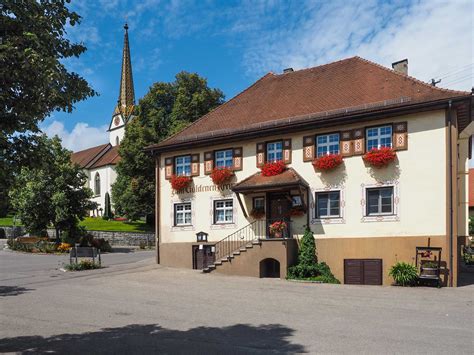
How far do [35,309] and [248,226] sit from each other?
11209 mm

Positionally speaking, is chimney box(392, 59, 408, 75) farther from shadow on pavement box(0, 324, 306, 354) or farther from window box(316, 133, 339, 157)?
shadow on pavement box(0, 324, 306, 354)

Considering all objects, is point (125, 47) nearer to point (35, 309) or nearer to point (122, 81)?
point (122, 81)

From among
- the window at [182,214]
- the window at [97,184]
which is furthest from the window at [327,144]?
the window at [97,184]

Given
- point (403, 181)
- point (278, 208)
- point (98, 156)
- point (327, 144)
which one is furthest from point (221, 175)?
point (98, 156)

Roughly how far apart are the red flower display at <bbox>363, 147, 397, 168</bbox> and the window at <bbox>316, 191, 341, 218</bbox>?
6.37ft

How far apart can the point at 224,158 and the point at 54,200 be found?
15159mm

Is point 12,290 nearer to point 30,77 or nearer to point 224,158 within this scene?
point 224,158

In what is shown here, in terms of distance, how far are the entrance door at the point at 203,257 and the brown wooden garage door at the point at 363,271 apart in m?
6.57

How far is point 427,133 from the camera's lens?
18.1 metres

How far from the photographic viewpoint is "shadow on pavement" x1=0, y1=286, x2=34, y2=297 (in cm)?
1522

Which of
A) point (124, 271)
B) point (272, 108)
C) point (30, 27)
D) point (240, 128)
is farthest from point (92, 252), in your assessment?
point (30, 27)

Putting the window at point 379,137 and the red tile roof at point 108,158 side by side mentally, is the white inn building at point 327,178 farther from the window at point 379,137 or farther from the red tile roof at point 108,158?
the red tile roof at point 108,158

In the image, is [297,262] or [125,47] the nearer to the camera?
[297,262]

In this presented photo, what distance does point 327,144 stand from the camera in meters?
20.2
